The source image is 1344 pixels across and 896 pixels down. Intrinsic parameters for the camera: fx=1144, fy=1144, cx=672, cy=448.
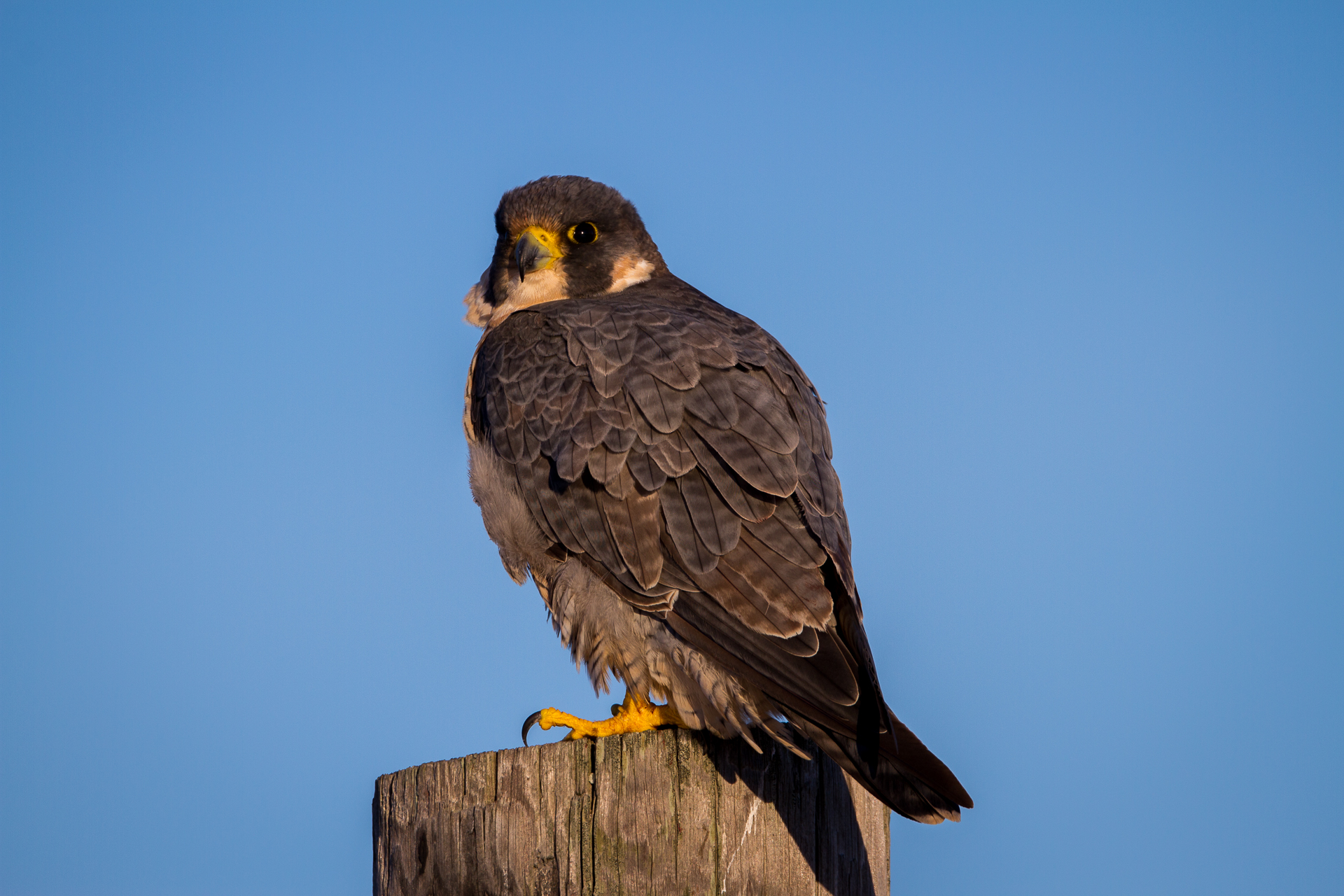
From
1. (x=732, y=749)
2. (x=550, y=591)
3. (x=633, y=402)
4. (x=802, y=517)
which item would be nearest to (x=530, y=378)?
(x=633, y=402)

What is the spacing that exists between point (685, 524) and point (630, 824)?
0.92 meters

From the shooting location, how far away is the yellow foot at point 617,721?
3344 millimetres

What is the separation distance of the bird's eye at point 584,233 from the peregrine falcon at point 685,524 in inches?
27.3

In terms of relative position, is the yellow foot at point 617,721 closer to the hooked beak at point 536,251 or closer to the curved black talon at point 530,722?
the curved black talon at point 530,722

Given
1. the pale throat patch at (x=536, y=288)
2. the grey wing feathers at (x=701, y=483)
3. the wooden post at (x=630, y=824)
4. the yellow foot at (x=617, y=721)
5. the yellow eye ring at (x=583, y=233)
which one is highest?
the yellow eye ring at (x=583, y=233)

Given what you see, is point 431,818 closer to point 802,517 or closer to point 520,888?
point 520,888

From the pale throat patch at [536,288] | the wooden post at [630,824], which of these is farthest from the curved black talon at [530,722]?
the pale throat patch at [536,288]

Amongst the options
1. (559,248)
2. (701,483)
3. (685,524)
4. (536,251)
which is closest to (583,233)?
(559,248)

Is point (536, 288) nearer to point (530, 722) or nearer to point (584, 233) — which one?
point (584, 233)

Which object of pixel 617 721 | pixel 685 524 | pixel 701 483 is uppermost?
pixel 701 483

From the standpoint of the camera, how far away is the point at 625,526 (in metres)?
3.27

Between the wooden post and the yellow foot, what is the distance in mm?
597

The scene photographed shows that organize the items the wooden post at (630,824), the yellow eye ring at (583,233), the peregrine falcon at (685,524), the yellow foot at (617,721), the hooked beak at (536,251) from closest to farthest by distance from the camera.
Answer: the wooden post at (630,824)
the peregrine falcon at (685,524)
the yellow foot at (617,721)
the hooked beak at (536,251)
the yellow eye ring at (583,233)

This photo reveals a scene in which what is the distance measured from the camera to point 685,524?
10.5ft
